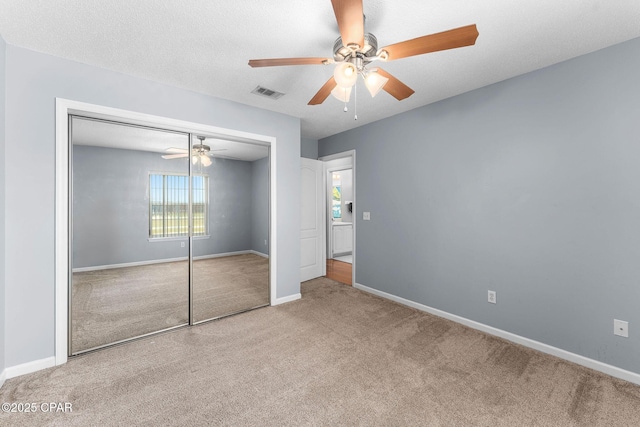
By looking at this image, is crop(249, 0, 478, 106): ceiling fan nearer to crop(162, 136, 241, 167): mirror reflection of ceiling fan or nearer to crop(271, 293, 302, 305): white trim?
crop(162, 136, 241, 167): mirror reflection of ceiling fan

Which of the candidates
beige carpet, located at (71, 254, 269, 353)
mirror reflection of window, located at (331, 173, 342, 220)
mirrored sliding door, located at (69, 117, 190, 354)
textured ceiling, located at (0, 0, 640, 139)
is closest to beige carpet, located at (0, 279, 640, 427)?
beige carpet, located at (71, 254, 269, 353)

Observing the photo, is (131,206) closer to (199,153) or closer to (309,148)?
(199,153)

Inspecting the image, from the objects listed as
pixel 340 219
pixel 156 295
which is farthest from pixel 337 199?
pixel 156 295

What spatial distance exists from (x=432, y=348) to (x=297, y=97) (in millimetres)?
3011

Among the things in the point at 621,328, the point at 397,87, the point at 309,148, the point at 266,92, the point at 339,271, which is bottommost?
the point at 339,271

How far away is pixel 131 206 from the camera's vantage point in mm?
2723

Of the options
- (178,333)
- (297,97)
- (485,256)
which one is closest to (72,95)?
(297,97)

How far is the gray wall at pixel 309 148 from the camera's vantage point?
4.95 meters

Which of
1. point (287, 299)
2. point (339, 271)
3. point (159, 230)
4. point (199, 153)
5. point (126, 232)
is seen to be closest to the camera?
point (126, 232)

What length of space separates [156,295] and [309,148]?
11.3ft

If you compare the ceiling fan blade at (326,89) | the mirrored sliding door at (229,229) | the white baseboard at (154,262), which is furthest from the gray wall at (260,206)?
the ceiling fan blade at (326,89)

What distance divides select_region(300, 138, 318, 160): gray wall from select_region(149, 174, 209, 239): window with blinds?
2252 millimetres

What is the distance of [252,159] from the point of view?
11.3ft

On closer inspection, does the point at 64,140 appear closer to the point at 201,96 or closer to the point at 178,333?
the point at 201,96
